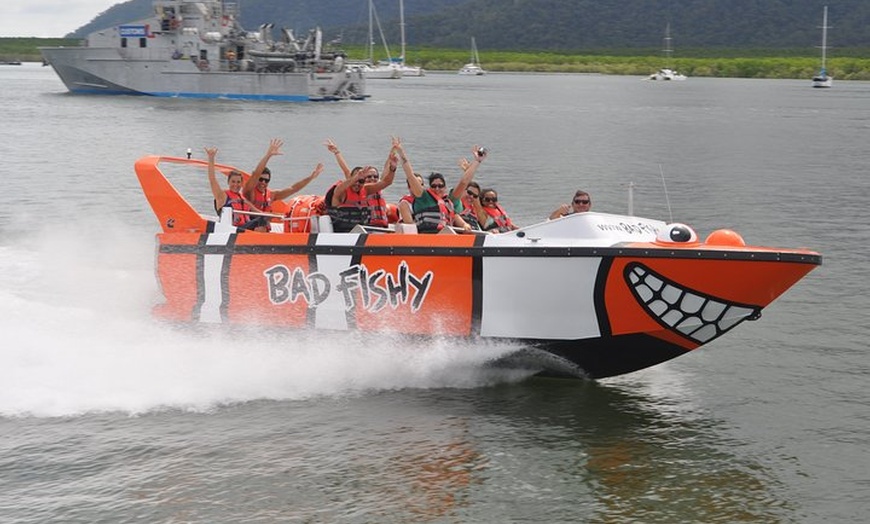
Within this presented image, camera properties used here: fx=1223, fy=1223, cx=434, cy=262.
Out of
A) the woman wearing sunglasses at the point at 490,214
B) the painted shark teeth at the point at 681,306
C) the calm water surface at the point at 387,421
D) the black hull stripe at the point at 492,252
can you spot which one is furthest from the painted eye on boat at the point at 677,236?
the woman wearing sunglasses at the point at 490,214

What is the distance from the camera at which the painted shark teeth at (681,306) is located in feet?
32.8

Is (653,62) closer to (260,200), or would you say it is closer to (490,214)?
(490,214)

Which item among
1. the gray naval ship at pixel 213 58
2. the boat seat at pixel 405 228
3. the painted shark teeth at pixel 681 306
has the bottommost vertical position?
the painted shark teeth at pixel 681 306

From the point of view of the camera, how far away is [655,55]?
167500 millimetres

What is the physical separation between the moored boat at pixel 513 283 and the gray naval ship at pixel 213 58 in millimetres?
62059

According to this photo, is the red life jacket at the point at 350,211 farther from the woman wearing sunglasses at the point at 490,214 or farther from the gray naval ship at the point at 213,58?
the gray naval ship at the point at 213,58

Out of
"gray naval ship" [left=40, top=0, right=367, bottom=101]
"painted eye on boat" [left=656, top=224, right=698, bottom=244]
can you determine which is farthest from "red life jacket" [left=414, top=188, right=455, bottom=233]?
"gray naval ship" [left=40, top=0, right=367, bottom=101]

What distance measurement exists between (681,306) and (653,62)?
138841 mm

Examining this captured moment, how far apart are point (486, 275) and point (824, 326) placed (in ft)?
18.1

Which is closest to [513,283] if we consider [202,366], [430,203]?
[430,203]

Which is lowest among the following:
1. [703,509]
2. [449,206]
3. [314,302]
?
[703,509]

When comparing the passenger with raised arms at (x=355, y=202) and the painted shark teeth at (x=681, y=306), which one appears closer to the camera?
the painted shark teeth at (x=681, y=306)

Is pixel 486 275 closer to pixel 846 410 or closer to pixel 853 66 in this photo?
pixel 846 410

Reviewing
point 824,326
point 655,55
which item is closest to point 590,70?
point 655,55
